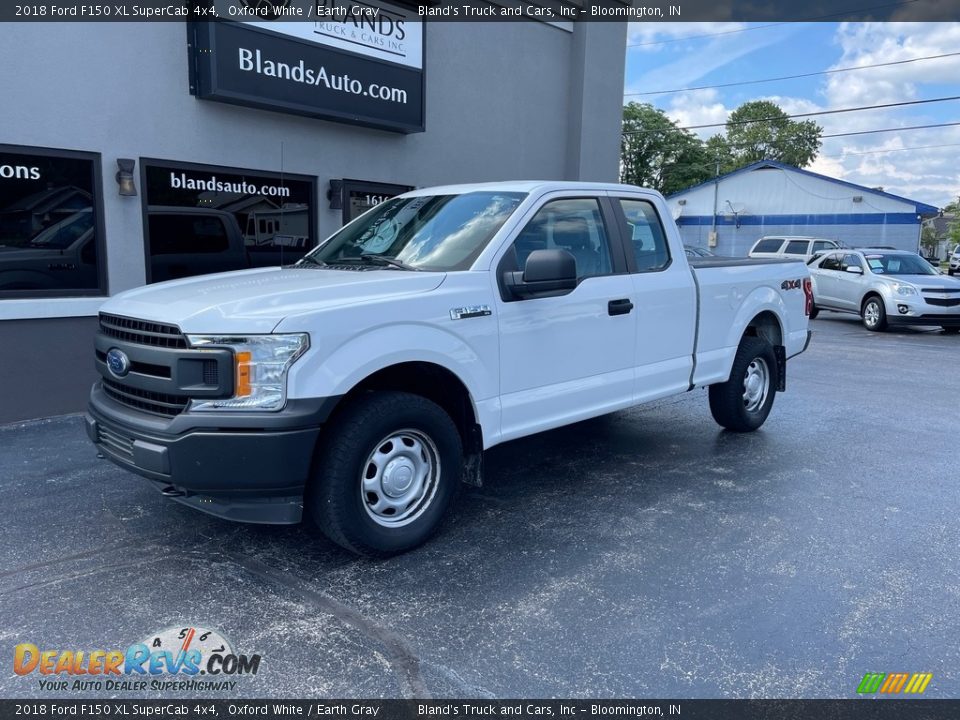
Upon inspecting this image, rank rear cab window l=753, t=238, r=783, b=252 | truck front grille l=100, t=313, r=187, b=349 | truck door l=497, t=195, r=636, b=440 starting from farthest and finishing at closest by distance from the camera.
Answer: rear cab window l=753, t=238, r=783, b=252
truck door l=497, t=195, r=636, b=440
truck front grille l=100, t=313, r=187, b=349

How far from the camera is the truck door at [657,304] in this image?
5.36 meters

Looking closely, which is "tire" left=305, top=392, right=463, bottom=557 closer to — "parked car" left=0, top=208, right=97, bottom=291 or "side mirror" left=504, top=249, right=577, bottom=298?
"side mirror" left=504, top=249, right=577, bottom=298

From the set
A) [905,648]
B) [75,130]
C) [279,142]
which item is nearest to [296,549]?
[905,648]

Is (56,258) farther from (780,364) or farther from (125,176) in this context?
(780,364)

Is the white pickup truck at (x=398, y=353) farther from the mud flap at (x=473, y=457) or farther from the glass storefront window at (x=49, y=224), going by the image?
the glass storefront window at (x=49, y=224)

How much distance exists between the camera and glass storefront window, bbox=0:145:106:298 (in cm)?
670

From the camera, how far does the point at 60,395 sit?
7.14 m

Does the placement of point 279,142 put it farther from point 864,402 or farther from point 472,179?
point 864,402

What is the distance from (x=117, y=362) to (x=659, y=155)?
6924 centimetres

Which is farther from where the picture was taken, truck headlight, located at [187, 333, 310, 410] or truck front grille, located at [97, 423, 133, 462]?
truck front grille, located at [97, 423, 133, 462]

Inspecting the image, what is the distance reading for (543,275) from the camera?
423 centimetres

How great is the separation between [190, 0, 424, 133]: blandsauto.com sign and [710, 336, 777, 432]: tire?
5.21 metres

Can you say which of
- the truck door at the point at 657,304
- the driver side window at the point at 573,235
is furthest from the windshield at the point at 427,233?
the truck door at the point at 657,304

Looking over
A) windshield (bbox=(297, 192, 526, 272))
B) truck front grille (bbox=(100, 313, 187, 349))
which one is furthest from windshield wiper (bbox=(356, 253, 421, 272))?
truck front grille (bbox=(100, 313, 187, 349))
